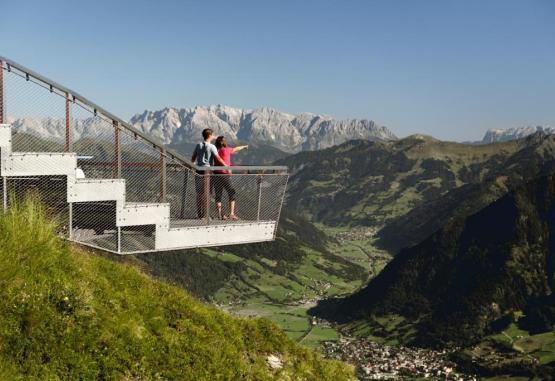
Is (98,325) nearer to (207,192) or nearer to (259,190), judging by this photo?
(207,192)

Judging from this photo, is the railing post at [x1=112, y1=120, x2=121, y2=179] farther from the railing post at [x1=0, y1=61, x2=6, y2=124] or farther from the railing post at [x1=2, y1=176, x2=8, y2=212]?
the railing post at [x1=2, y1=176, x2=8, y2=212]

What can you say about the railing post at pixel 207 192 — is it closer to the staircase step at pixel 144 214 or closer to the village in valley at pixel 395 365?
the staircase step at pixel 144 214

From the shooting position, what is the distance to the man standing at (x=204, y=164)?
17.4 m

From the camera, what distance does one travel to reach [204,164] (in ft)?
59.2

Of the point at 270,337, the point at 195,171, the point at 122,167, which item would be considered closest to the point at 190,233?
the point at 195,171

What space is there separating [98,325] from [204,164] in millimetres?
9209

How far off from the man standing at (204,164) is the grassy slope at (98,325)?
4857 mm

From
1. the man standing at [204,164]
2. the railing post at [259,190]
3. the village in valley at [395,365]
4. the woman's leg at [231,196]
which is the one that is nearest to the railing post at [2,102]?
the man standing at [204,164]

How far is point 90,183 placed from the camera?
15.0 meters

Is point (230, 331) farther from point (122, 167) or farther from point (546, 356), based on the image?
point (546, 356)

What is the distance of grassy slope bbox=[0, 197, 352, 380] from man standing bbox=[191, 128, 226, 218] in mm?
Answer: 4857

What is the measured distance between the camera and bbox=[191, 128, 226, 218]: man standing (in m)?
17.4

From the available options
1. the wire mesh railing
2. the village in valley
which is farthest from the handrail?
the village in valley

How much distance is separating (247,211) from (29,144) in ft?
24.8
